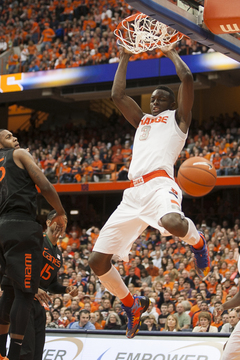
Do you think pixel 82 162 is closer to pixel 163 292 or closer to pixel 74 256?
pixel 74 256

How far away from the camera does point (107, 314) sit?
36.0 feet

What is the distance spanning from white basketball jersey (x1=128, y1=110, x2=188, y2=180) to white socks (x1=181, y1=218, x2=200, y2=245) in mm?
579

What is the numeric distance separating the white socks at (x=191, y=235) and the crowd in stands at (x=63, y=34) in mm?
13842

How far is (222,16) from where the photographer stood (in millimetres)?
5430

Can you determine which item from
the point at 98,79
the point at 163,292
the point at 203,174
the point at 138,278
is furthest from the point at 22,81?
the point at 203,174

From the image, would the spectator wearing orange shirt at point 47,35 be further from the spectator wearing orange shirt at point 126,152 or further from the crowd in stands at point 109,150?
the spectator wearing orange shirt at point 126,152

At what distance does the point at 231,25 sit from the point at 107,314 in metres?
7.28

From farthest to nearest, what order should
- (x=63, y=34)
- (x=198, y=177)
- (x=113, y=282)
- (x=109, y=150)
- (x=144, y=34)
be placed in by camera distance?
(x=63, y=34) → (x=109, y=150) → (x=198, y=177) → (x=144, y=34) → (x=113, y=282)

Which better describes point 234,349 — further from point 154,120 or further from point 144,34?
point 144,34

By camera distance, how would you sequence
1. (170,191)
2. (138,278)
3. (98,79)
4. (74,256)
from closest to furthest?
(170,191), (138,278), (74,256), (98,79)

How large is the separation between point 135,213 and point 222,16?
225 cm

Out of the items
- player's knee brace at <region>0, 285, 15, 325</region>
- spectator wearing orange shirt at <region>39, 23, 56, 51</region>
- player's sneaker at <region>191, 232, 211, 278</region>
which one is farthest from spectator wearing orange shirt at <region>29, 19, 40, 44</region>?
player's knee brace at <region>0, 285, 15, 325</region>

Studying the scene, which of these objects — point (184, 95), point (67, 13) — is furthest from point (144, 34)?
point (67, 13)

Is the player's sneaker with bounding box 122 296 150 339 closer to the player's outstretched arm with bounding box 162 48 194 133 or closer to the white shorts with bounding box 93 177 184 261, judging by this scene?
the white shorts with bounding box 93 177 184 261
